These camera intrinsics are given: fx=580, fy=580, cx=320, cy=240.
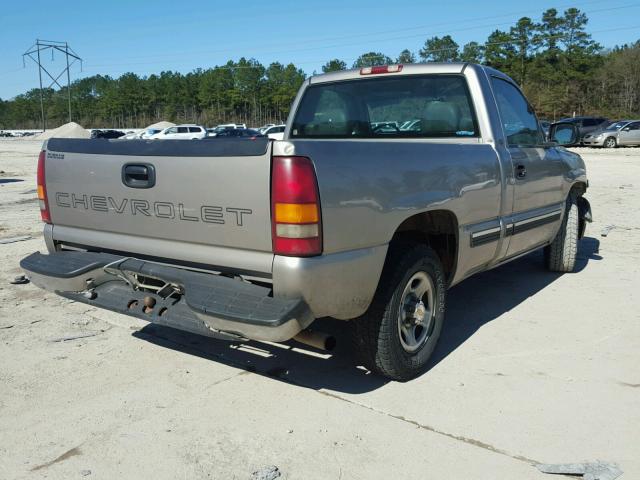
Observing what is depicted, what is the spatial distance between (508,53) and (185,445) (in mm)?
81680

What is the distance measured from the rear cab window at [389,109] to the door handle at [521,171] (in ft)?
1.49

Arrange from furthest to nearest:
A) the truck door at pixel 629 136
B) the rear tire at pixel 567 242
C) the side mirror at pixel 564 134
Answer: 1. the truck door at pixel 629 136
2. the rear tire at pixel 567 242
3. the side mirror at pixel 564 134

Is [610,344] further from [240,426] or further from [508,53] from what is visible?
[508,53]

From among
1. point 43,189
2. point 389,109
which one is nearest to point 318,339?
point 43,189

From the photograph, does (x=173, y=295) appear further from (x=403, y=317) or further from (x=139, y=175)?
(x=403, y=317)

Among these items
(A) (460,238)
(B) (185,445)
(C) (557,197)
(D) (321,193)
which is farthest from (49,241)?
(C) (557,197)

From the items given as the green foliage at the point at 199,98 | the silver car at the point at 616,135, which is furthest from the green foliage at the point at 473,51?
the silver car at the point at 616,135

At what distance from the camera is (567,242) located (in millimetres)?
6055

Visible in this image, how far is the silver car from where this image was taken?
30.0 m

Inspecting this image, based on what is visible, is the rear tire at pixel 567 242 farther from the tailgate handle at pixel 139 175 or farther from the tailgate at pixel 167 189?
the tailgate handle at pixel 139 175

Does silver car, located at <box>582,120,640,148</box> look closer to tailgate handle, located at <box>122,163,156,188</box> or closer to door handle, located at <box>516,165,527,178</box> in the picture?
door handle, located at <box>516,165,527,178</box>

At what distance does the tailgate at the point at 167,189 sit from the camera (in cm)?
283

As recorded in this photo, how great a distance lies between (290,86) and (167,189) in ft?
361

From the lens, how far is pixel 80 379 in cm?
365
